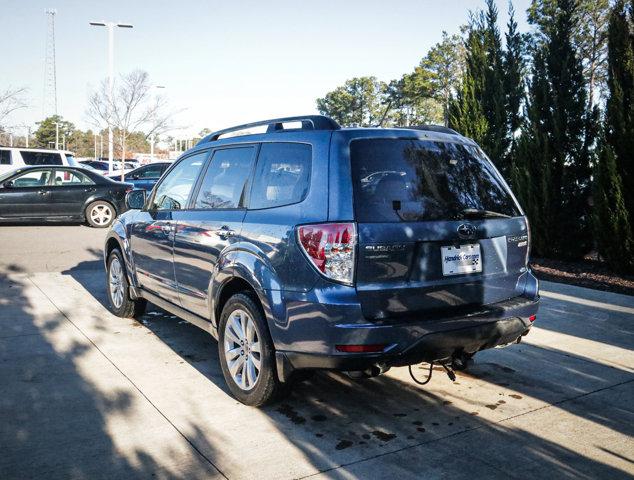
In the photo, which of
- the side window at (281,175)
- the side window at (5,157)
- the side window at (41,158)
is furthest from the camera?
the side window at (5,157)

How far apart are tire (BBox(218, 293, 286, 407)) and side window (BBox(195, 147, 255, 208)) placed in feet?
2.57

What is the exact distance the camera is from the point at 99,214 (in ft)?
48.0

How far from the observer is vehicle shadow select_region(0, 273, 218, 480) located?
3.03 m

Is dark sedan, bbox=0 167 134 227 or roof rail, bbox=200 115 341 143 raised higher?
roof rail, bbox=200 115 341 143

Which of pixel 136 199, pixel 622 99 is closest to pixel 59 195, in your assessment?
pixel 136 199

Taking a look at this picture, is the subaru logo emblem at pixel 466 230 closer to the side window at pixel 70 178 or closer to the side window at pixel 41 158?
the side window at pixel 70 178

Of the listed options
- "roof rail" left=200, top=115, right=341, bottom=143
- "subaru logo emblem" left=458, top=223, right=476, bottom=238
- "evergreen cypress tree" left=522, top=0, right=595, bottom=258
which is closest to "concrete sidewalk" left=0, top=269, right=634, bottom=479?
"subaru logo emblem" left=458, top=223, right=476, bottom=238

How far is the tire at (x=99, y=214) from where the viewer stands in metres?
14.5

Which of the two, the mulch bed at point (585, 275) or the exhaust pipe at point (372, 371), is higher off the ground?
the exhaust pipe at point (372, 371)

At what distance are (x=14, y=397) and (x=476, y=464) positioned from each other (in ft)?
9.93

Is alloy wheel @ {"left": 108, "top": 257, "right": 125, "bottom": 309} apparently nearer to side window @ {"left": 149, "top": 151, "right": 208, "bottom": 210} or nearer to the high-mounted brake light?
side window @ {"left": 149, "top": 151, "right": 208, "bottom": 210}

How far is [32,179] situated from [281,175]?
12287mm

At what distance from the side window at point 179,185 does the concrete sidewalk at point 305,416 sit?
1.29 meters

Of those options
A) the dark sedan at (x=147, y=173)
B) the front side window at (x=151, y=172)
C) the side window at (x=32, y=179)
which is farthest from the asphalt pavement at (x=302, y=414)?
the front side window at (x=151, y=172)
